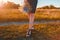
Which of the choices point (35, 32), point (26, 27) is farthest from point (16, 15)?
point (35, 32)

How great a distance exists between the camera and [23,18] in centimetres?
Result: 170

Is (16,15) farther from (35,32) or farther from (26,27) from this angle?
(35,32)

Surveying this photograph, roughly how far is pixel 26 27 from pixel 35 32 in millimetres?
106

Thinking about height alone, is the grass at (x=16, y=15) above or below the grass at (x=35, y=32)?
above

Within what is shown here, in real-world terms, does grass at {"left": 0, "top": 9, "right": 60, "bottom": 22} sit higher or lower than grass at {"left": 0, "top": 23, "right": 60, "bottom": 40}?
higher

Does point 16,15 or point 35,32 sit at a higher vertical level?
point 16,15

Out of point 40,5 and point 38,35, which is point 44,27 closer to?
point 38,35

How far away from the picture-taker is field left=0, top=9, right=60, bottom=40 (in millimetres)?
1686

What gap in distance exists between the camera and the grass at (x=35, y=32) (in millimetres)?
1690

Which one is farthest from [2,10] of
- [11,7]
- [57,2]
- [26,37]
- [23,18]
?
[57,2]

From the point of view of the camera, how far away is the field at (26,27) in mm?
1686

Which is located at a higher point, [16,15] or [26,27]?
[16,15]

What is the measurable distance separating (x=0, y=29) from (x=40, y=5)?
1.56ft

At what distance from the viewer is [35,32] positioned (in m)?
1.73
